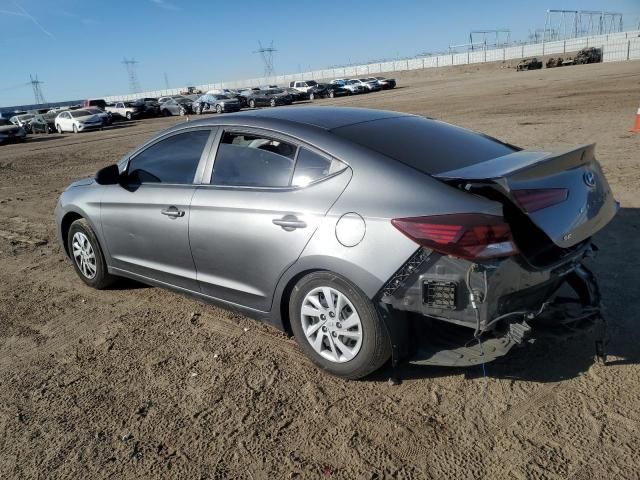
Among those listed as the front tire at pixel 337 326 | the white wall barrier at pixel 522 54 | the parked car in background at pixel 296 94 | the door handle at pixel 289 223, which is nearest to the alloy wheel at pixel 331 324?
the front tire at pixel 337 326

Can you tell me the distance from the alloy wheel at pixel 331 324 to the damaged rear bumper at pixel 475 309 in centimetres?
26

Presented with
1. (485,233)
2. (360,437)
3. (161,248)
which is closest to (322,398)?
(360,437)

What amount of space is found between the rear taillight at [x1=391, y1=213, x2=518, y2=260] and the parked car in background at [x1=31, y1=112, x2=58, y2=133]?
39.1 meters

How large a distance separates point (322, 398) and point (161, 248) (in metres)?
1.87

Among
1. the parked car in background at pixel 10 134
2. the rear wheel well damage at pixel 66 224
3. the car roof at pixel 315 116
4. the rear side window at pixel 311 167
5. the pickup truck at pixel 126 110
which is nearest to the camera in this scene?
the rear side window at pixel 311 167

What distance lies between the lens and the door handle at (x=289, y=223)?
322 centimetres

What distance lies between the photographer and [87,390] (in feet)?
11.3

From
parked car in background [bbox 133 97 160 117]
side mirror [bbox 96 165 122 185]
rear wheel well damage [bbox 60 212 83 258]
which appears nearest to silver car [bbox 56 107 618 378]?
side mirror [bbox 96 165 122 185]

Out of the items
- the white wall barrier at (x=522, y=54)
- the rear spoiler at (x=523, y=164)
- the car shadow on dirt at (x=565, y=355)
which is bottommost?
the white wall barrier at (x=522, y=54)

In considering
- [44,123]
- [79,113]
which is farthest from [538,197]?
[44,123]

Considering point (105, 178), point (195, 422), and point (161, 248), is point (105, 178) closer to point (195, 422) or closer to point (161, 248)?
point (161, 248)

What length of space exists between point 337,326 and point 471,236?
0.99 m

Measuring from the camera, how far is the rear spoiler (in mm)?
2859

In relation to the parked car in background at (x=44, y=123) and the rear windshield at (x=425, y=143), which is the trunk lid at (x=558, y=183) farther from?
the parked car in background at (x=44, y=123)
